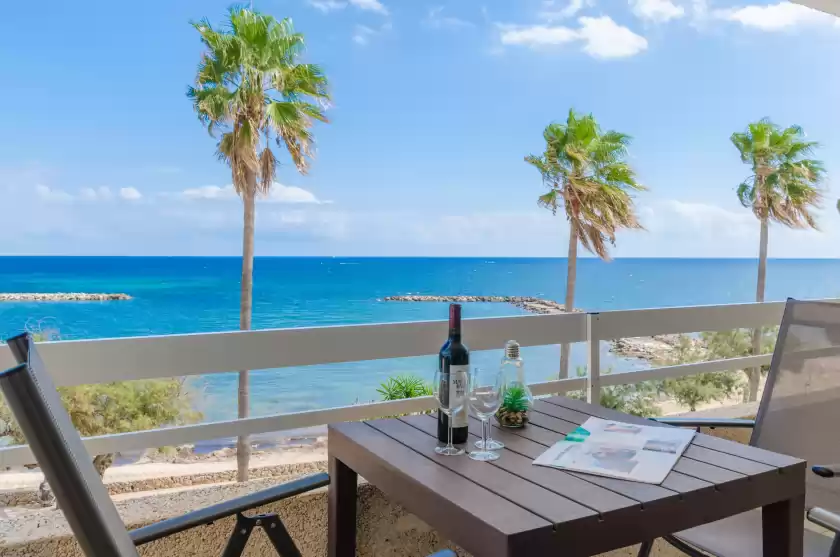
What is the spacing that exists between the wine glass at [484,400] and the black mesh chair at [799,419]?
737 mm

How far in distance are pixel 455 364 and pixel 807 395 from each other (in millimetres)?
1297

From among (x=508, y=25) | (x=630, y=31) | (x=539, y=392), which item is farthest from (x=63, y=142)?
(x=539, y=392)

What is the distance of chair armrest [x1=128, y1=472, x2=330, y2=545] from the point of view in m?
1.24

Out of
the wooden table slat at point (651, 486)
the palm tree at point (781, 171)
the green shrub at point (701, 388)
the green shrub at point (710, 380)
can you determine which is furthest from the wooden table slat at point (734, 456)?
the palm tree at point (781, 171)

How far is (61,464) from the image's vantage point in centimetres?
86

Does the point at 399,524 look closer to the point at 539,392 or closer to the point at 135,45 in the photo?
the point at 539,392

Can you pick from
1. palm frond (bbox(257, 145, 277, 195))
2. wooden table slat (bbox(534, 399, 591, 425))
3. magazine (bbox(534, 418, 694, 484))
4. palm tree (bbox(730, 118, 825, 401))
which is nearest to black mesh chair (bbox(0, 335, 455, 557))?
magazine (bbox(534, 418, 694, 484))

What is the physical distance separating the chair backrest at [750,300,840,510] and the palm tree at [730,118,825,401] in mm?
14482

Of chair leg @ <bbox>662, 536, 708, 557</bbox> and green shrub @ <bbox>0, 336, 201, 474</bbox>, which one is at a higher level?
chair leg @ <bbox>662, 536, 708, 557</bbox>

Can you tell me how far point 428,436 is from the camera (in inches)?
62.9

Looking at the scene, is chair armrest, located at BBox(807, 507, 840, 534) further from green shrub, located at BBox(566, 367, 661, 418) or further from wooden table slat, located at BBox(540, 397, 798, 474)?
green shrub, located at BBox(566, 367, 661, 418)

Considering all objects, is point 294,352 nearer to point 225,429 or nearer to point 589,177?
point 225,429

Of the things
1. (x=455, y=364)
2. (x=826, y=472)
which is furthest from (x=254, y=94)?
(x=826, y=472)

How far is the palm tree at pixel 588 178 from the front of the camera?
14148mm
